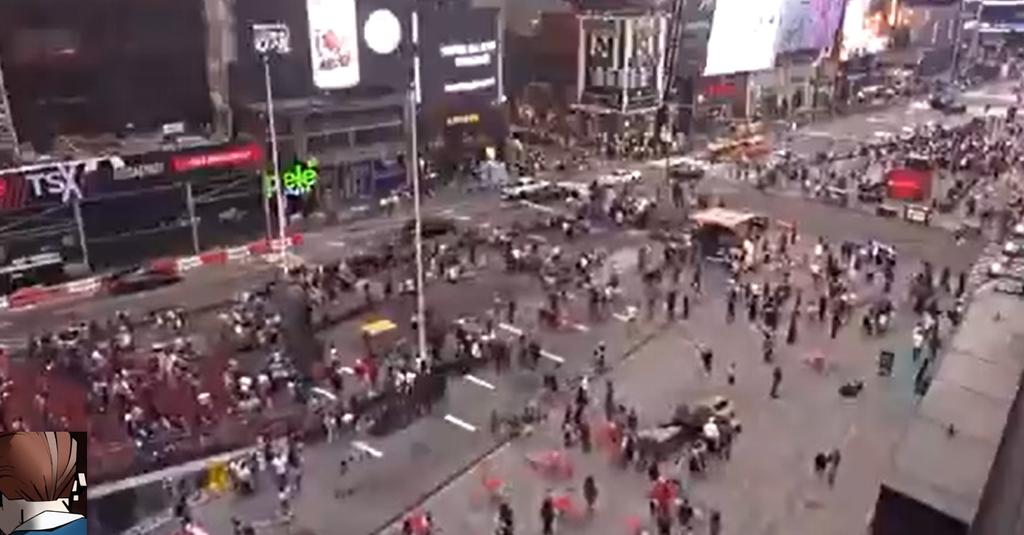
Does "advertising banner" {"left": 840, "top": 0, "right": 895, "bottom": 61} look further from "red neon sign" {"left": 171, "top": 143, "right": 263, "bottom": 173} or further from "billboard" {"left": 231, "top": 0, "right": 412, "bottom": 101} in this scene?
"red neon sign" {"left": 171, "top": 143, "right": 263, "bottom": 173}

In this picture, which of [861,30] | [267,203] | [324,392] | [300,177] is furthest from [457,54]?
[861,30]

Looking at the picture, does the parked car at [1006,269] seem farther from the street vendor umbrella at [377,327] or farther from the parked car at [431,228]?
the parked car at [431,228]

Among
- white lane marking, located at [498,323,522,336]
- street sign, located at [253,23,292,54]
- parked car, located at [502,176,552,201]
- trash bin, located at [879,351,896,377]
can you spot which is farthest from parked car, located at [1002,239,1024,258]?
street sign, located at [253,23,292,54]

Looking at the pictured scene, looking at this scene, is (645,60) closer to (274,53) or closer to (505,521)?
(274,53)

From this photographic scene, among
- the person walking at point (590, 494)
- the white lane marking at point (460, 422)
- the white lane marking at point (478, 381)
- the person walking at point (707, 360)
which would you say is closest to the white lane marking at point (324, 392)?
the white lane marking at point (460, 422)

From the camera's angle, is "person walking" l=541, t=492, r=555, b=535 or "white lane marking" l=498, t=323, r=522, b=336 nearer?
"person walking" l=541, t=492, r=555, b=535

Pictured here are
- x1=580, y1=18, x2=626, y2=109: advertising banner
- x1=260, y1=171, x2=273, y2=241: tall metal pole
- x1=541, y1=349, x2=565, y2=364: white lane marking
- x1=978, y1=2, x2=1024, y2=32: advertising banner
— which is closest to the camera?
x1=541, y1=349, x2=565, y2=364: white lane marking

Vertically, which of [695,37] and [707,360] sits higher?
[695,37]

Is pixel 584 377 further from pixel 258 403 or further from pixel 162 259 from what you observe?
pixel 162 259
